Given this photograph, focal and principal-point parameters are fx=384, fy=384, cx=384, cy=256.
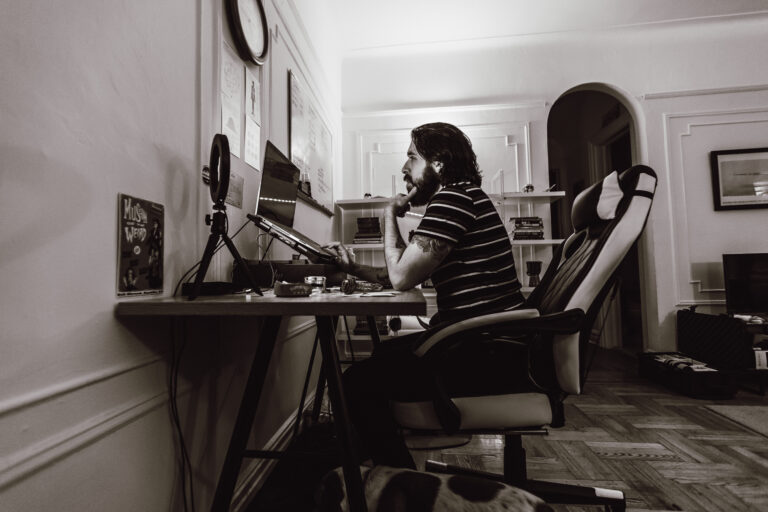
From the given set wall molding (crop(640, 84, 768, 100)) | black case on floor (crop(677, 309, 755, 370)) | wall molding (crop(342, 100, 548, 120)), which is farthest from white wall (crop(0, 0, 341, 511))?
wall molding (crop(640, 84, 768, 100))

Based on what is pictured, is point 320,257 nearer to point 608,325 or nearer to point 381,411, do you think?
point 381,411

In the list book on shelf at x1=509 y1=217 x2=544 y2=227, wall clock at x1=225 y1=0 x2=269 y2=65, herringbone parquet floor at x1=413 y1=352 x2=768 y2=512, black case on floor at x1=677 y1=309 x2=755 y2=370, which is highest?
wall clock at x1=225 y1=0 x2=269 y2=65

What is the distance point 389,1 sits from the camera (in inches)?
131

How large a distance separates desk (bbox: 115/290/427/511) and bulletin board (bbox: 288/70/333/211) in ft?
5.06

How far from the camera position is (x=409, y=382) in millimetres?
1050

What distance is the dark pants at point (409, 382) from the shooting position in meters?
1.03

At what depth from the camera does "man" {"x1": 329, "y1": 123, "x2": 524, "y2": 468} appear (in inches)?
41.2

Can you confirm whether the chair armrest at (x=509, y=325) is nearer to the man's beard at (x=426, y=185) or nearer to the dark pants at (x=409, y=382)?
the dark pants at (x=409, y=382)

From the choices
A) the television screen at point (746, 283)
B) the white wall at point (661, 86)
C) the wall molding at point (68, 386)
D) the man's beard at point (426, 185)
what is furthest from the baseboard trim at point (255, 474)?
the television screen at point (746, 283)

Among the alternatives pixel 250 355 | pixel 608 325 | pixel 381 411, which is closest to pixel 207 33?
pixel 250 355

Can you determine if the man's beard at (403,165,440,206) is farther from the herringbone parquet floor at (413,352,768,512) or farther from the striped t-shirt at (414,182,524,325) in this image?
the herringbone parquet floor at (413,352,768,512)

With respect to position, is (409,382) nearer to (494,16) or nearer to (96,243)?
(96,243)

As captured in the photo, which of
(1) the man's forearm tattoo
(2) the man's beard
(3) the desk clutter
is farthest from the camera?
(2) the man's beard

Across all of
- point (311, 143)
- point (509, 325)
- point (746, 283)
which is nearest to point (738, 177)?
point (746, 283)
